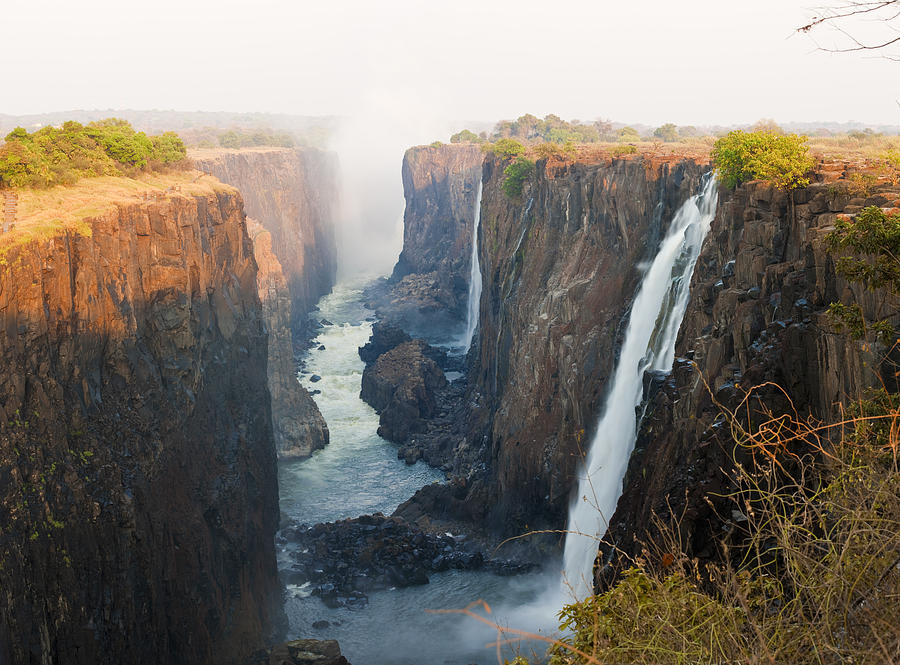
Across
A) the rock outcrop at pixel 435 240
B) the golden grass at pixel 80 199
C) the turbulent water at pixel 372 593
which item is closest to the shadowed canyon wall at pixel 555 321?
the turbulent water at pixel 372 593

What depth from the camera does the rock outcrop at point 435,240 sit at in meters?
72.2

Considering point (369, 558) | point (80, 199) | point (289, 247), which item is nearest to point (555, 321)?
point (369, 558)

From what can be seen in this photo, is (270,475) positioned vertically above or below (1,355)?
below

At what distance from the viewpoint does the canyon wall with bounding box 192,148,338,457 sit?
45.9 m

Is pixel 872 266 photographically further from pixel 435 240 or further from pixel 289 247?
pixel 435 240

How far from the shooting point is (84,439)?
65.5 feet

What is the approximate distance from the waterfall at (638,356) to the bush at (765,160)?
280cm

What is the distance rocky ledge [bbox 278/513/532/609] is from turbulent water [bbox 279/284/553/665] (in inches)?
19.5

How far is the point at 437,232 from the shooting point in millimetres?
83625

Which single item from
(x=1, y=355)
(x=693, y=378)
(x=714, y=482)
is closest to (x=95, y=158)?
(x=1, y=355)

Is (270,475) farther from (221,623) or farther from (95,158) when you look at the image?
(95,158)

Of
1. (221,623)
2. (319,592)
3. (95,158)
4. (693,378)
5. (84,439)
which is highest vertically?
(95,158)

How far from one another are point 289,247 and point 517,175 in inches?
1352

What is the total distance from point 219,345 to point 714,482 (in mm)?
19433
